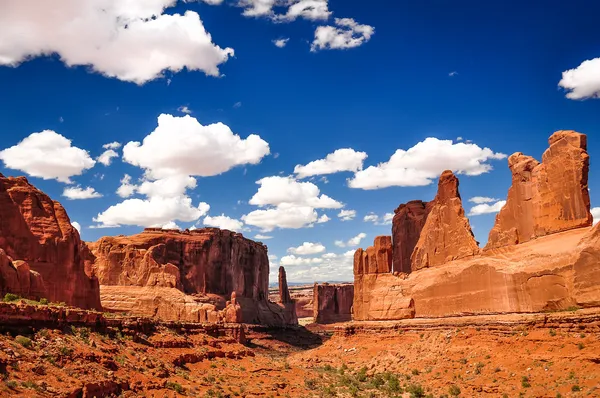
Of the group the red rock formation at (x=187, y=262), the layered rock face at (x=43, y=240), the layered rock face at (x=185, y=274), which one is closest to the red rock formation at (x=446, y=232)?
the layered rock face at (x=43, y=240)

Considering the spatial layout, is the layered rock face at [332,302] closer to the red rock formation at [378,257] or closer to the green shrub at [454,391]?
the red rock formation at [378,257]

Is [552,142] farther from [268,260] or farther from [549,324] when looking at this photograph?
[268,260]

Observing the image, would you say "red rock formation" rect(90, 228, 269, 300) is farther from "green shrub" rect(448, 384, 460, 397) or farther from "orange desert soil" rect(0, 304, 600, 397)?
"green shrub" rect(448, 384, 460, 397)

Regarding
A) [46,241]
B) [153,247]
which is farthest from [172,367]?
[153,247]

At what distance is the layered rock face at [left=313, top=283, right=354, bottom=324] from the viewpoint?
15100 cm

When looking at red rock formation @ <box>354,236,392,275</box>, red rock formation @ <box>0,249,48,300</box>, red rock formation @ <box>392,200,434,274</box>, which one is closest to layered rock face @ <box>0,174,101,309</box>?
red rock formation @ <box>0,249,48,300</box>

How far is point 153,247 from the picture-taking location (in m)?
93.9

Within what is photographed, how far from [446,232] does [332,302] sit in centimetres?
10272

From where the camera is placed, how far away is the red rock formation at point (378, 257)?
62.4 meters

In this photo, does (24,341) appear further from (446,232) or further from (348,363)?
(446,232)

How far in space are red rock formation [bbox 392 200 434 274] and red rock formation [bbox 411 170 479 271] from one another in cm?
1232

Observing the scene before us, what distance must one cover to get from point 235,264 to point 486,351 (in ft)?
259

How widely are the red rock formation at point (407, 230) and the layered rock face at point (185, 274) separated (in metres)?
25.4

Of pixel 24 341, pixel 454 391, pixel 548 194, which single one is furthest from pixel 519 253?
pixel 24 341
